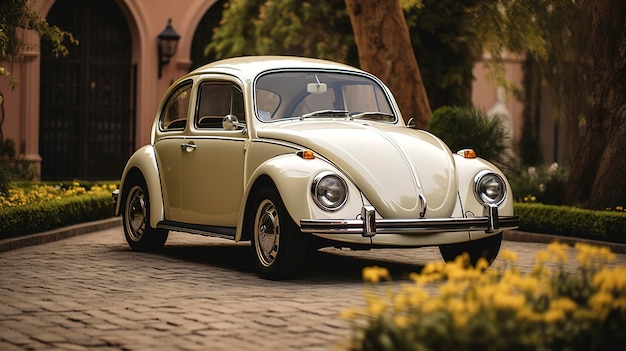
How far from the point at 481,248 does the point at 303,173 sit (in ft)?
5.86

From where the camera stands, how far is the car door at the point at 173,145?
10172mm

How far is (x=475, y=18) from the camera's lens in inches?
730

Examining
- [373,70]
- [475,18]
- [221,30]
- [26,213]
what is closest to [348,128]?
[26,213]

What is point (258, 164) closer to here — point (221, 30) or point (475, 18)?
point (475, 18)

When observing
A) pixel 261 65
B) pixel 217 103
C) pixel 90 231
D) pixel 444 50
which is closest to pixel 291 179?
pixel 261 65

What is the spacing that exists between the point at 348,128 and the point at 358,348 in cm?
469

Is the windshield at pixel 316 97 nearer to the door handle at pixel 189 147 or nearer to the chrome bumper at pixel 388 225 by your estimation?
the door handle at pixel 189 147

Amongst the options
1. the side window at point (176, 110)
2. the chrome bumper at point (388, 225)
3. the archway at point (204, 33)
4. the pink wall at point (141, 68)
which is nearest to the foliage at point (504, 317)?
the chrome bumper at point (388, 225)

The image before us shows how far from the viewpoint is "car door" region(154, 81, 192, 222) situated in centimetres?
1017

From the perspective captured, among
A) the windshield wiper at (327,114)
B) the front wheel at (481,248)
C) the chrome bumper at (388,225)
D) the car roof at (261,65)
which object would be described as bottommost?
the front wheel at (481,248)

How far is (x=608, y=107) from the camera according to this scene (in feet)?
44.8

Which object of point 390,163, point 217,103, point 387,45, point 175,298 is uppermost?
point 387,45

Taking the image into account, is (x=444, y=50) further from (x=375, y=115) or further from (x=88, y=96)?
(x=375, y=115)

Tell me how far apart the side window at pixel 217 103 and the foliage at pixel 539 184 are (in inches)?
256
